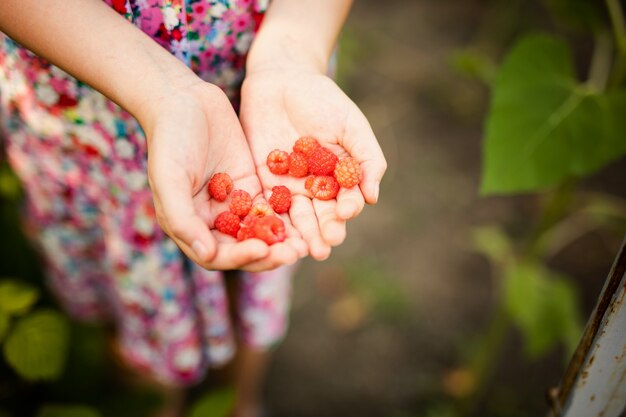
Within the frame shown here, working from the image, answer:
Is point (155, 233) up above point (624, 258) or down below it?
below

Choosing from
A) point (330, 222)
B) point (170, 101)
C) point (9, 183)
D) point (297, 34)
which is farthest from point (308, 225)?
point (9, 183)

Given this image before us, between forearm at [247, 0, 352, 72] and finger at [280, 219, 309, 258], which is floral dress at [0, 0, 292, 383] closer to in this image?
forearm at [247, 0, 352, 72]

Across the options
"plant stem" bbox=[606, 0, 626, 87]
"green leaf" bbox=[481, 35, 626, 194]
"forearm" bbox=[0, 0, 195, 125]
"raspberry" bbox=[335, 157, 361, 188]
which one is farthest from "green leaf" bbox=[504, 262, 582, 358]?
"forearm" bbox=[0, 0, 195, 125]

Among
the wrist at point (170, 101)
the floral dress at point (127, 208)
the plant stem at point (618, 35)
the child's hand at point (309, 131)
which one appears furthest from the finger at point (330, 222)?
the plant stem at point (618, 35)

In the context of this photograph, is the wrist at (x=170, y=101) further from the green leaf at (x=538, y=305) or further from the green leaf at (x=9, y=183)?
the green leaf at (x=538, y=305)

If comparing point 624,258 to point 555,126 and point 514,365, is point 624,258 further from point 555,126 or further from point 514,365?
point 514,365

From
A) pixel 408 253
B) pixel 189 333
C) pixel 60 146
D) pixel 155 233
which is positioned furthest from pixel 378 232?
pixel 60 146

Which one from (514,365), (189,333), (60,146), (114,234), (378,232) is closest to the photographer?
(60,146)
